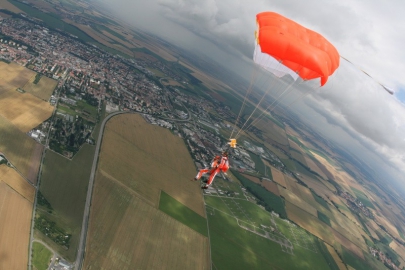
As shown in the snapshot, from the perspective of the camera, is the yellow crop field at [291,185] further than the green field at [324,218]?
Yes

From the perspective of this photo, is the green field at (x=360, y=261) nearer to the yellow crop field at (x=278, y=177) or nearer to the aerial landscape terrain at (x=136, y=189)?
the aerial landscape terrain at (x=136, y=189)

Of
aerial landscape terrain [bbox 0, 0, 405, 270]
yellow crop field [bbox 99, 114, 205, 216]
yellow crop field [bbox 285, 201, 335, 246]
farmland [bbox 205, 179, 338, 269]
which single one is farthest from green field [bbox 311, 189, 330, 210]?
yellow crop field [bbox 99, 114, 205, 216]

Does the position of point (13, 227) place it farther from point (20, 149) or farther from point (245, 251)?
point (245, 251)

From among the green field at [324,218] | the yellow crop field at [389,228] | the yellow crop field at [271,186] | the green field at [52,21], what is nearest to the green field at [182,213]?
the yellow crop field at [271,186]

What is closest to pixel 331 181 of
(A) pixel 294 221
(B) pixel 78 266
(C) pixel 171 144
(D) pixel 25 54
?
(A) pixel 294 221

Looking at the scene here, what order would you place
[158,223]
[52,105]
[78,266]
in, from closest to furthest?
[78,266], [158,223], [52,105]

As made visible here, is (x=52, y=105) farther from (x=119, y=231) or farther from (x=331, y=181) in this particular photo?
(x=331, y=181)

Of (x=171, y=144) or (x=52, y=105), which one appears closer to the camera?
(x=52, y=105)
